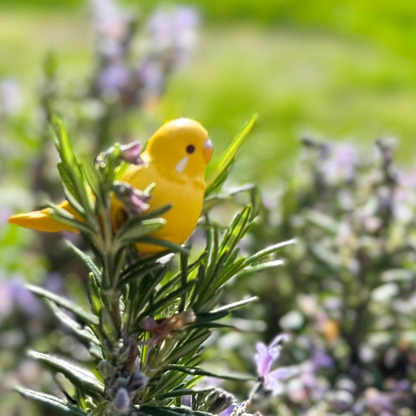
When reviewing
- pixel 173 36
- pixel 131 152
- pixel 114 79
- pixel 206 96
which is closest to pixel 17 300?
pixel 114 79

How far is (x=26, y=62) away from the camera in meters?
2.53

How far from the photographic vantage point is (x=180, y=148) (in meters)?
0.33

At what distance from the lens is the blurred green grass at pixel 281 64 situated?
2111 millimetres

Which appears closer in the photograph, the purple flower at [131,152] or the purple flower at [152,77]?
the purple flower at [131,152]

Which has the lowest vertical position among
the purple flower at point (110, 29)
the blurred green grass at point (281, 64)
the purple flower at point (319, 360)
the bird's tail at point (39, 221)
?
the blurred green grass at point (281, 64)

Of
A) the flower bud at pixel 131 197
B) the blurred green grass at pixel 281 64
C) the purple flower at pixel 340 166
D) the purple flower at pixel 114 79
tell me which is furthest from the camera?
the blurred green grass at pixel 281 64

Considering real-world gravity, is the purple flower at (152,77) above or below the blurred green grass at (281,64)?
above

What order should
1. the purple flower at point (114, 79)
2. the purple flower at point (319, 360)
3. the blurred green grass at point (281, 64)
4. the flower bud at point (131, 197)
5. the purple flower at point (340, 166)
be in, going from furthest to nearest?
the blurred green grass at point (281, 64)
the purple flower at point (114, 79)
the purple flower at point (340, 166)
the purple flower at point (319, 360)
the flower bud at point (131, 197)

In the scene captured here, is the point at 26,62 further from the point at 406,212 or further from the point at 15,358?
the point at 406,212

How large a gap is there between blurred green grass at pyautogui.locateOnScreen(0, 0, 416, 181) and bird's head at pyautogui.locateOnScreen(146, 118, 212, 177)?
1.23 metres

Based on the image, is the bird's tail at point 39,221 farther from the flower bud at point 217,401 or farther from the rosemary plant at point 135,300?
the flower bud at point 217,401

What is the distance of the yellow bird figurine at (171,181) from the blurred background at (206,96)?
0.10m

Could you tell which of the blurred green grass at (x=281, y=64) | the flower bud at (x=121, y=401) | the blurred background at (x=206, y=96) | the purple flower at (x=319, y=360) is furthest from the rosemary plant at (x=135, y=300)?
the blurred green grass at (x=281, y=64)

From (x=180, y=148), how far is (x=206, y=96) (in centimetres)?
203
